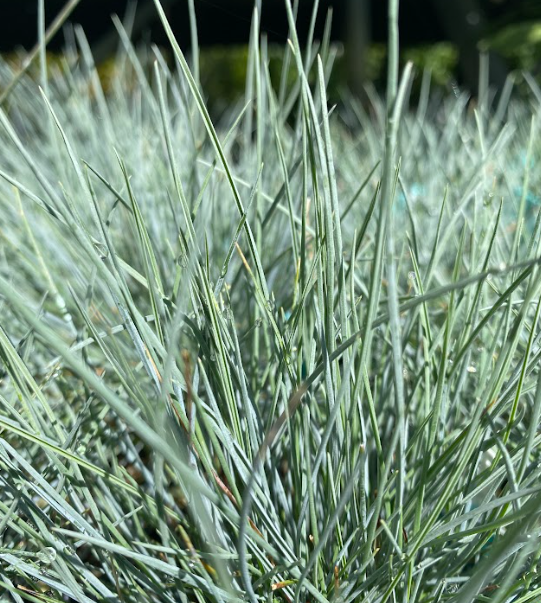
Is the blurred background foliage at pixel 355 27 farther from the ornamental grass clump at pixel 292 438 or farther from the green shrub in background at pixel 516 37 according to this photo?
the ornamental grass clump at pixel 292 438

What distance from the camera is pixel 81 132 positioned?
1.03m

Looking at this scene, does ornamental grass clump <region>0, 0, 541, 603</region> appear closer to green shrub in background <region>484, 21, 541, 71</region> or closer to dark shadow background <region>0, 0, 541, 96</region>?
dark shadow background <region>0, 0, 541, 96</region>

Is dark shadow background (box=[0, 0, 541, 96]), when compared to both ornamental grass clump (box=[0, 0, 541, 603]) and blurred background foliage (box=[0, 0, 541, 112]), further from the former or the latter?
ornamental grass clump (box=[0, 0, 541, 603])

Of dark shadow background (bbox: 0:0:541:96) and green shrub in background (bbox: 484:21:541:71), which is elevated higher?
dark shadow background (bbox: 0:0:541:96)

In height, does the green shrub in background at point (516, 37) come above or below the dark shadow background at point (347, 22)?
below

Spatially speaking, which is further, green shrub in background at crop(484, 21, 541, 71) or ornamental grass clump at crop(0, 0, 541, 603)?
green shrub in background at crop(484, 21, 541, 71)

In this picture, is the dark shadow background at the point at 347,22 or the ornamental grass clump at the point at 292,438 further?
the dark shadow background at the point at 347,22

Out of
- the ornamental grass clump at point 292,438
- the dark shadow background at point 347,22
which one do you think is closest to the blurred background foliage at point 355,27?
the dark shadow background at point 347,22

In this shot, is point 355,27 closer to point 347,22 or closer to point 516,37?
point 347,22

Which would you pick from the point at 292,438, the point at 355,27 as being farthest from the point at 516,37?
the point at 292,438

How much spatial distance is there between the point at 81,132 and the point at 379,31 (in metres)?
4.76

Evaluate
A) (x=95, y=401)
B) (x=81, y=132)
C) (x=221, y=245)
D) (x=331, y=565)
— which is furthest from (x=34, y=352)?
(x=81, y=132)

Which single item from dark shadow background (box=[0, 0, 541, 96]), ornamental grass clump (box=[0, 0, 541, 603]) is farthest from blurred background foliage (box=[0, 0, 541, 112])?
ornamental grass clump (box=[0, 0, 541, 603])

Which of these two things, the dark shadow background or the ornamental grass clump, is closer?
the ornamental grass clump
